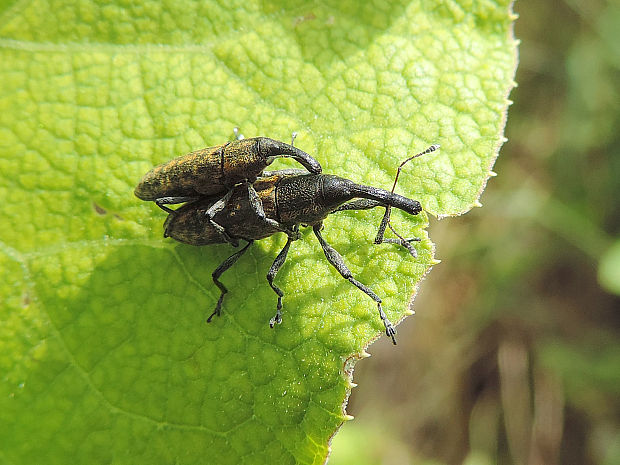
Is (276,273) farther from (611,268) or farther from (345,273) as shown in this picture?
(611,268)

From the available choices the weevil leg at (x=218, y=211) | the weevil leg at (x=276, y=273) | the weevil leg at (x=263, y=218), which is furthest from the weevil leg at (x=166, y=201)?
the weevil leg at (x=276, y=273)

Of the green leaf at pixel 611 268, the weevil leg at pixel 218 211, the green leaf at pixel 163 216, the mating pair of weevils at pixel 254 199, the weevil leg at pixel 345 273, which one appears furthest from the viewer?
the green leaf at pixel 611 268

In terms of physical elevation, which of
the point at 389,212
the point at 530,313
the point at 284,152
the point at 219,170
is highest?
the point at 284,152

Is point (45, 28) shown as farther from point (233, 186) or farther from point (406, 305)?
point (406, 305)

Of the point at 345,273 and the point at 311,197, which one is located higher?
the point at 311,197

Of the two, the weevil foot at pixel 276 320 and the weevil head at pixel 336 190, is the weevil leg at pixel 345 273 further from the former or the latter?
the weevil foot at pixel 276 320

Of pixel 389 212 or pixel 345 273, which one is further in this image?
pixel 389 212

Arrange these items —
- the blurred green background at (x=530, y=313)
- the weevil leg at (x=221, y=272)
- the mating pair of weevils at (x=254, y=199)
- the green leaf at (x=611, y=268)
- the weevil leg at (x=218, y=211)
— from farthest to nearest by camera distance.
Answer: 1. the blurred green background at (x=530, y=313)
2. the green leaf at (x=611, y=268)
3. the weevil leg at (x=218, y=211)
4. the mating pair of weevils at (x=254, y=199)
5. the weevil leg at (x=221, y=272)

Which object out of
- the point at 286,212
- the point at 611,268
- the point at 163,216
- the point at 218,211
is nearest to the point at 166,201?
the point at 163,216
